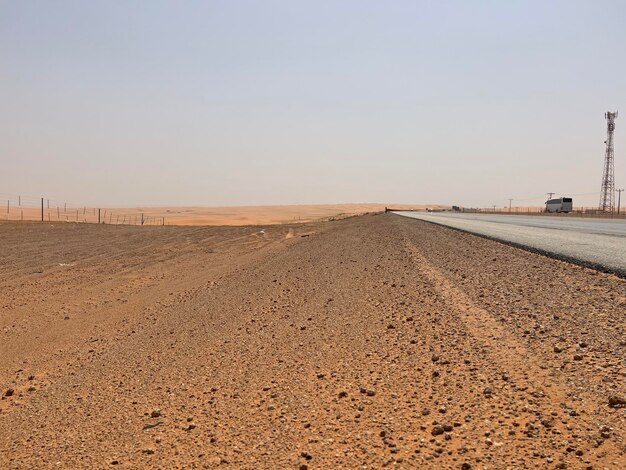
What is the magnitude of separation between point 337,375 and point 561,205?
9352 cm

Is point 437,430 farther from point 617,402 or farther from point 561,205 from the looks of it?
point 561,205

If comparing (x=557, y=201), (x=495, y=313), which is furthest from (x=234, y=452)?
(x=557, y=201)

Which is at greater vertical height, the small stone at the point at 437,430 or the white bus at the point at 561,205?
the white bus at the point at 561,205

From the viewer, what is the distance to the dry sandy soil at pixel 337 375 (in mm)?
4066

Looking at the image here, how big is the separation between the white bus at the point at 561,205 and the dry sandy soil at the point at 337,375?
83590 mm

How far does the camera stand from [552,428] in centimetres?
388

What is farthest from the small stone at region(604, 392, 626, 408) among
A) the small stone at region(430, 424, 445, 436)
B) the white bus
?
the white bus

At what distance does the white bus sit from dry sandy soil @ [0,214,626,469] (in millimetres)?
83590

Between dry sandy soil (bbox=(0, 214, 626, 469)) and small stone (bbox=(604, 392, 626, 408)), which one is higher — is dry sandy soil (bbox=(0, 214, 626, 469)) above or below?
below

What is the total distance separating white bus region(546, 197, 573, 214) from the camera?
8738cm

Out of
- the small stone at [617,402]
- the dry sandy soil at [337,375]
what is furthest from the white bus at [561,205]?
the small stone at [617,402]

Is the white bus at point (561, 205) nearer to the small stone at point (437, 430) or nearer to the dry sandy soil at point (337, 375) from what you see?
the dry sandy soil at point (337, 375)

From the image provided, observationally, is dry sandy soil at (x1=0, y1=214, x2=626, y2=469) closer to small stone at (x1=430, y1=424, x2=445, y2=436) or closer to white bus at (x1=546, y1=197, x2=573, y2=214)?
small stone at (x1=430, y1=424, x2=445, y2=436)

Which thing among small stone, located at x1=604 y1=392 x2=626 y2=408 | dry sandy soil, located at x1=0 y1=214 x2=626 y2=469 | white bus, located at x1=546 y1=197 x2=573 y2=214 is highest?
white bus, located at x1=546 y1=197 x2=573 y2=214
